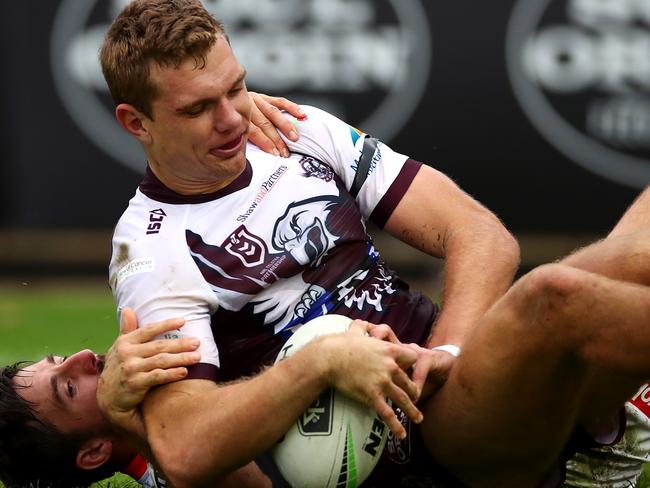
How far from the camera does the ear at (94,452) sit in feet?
13.2

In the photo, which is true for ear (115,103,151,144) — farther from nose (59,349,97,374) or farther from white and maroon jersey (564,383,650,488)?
white and maroon jersey (564,383,650,488)

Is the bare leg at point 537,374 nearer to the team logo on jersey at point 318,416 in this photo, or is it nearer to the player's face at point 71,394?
the team logo on jersey at point 318,416

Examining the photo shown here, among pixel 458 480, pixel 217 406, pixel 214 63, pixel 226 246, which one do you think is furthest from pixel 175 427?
pixel 214 63

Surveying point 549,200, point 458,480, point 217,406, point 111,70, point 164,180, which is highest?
point 111,70

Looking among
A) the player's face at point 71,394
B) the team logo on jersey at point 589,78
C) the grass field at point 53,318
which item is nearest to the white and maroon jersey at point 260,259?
the player's face at point 71,394

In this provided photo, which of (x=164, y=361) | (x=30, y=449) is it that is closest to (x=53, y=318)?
(x=30, y=449)

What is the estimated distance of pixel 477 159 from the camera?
10.2 metres

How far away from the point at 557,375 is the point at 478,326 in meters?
0.25

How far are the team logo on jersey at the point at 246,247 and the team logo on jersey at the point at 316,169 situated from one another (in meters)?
0.33

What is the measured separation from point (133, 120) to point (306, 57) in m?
6.25

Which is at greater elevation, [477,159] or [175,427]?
[175,427]

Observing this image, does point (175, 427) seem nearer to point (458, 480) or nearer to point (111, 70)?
point (458, 480)

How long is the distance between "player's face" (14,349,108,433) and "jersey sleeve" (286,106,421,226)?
970 millimetres

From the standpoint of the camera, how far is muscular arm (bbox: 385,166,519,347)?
3.79 meters
